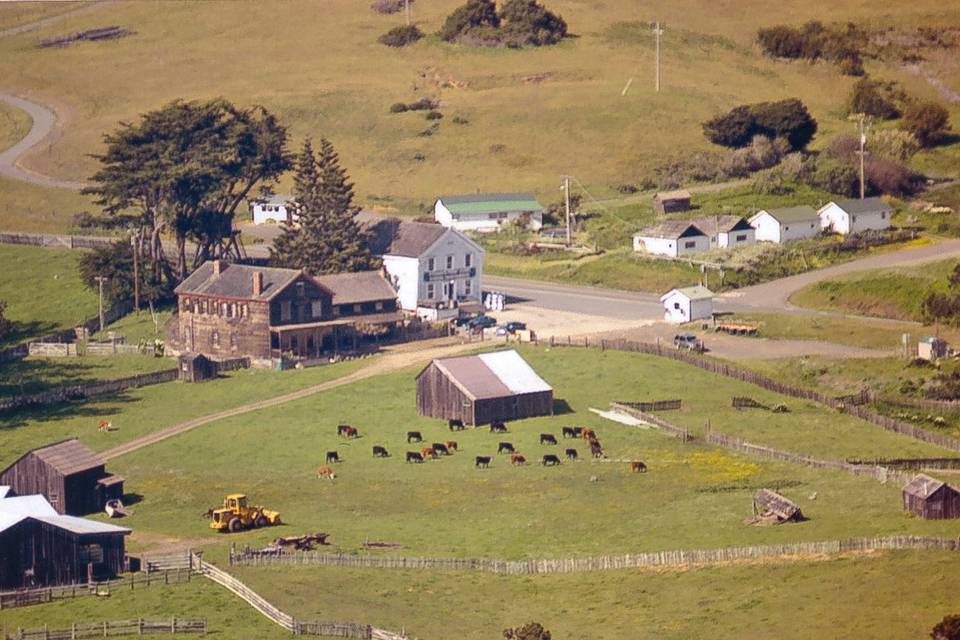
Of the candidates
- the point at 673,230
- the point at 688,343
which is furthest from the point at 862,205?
the point at 688,343

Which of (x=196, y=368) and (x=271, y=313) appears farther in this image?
(x=271, y=313)

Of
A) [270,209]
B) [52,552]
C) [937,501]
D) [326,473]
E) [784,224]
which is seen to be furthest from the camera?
[270,209]

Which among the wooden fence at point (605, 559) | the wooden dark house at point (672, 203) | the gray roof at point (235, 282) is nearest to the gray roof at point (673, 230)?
the wooden dark house at point (672, 203)

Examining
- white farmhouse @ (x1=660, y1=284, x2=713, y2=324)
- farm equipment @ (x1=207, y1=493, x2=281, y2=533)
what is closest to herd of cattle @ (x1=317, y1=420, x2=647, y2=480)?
farm equipment @ (x1=207, y1=493, x2=281, y2=533)

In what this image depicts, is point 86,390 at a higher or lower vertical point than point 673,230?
lower

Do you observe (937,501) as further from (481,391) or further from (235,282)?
(235,282)

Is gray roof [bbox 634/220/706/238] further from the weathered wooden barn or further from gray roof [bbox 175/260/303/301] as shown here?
the weathered wooden barn
